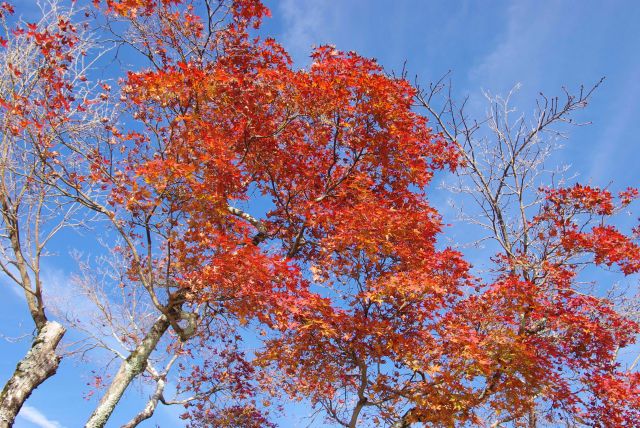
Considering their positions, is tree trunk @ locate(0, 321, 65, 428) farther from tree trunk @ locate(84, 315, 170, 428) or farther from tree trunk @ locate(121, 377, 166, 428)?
tree trunk @ locate(121, 377, 166, 428)

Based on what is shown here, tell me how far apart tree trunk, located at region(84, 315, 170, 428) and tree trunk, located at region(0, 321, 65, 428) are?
0.97m

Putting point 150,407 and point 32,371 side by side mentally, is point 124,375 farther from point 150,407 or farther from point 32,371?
point 150,407

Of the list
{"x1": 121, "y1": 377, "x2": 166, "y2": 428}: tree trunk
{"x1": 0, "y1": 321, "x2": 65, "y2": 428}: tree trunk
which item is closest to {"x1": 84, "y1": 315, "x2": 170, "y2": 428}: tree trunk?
{"x1": 0, "y1": 321, "x2": 65, "y2": 428}: tree trunk

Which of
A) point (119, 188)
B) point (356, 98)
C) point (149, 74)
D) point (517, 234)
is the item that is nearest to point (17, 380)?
point (119, 188)

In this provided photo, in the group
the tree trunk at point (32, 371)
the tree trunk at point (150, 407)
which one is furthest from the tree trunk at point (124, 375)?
the tree trunk at point (150, 407)

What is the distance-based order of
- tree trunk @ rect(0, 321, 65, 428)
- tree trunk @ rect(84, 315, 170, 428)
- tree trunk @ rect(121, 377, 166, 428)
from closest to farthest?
tree trunk @ rect(0, 321, 65, 428)
tree trunk @ rect(84, 315, 170, 428)
tree trunk @ rect(121, 377, 166, 428)

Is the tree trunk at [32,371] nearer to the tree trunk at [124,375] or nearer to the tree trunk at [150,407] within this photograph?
the tree trunk at [124,375]

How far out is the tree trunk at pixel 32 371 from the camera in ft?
23.4

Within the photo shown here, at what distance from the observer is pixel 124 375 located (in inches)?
313

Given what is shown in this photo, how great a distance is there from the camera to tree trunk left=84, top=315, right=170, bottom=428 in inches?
301

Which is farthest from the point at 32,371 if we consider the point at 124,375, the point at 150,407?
the point at 150,407

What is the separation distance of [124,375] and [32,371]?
1.35 meters

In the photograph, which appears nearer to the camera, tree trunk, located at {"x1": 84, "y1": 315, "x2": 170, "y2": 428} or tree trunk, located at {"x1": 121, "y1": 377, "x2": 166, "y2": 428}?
tree trunk, located at {"x1": 84, "y1": 315, "x2": 170, "y2": 428}

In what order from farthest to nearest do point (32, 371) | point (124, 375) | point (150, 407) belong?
point (150, 407) → point (124, 375) → point (32, 371)
